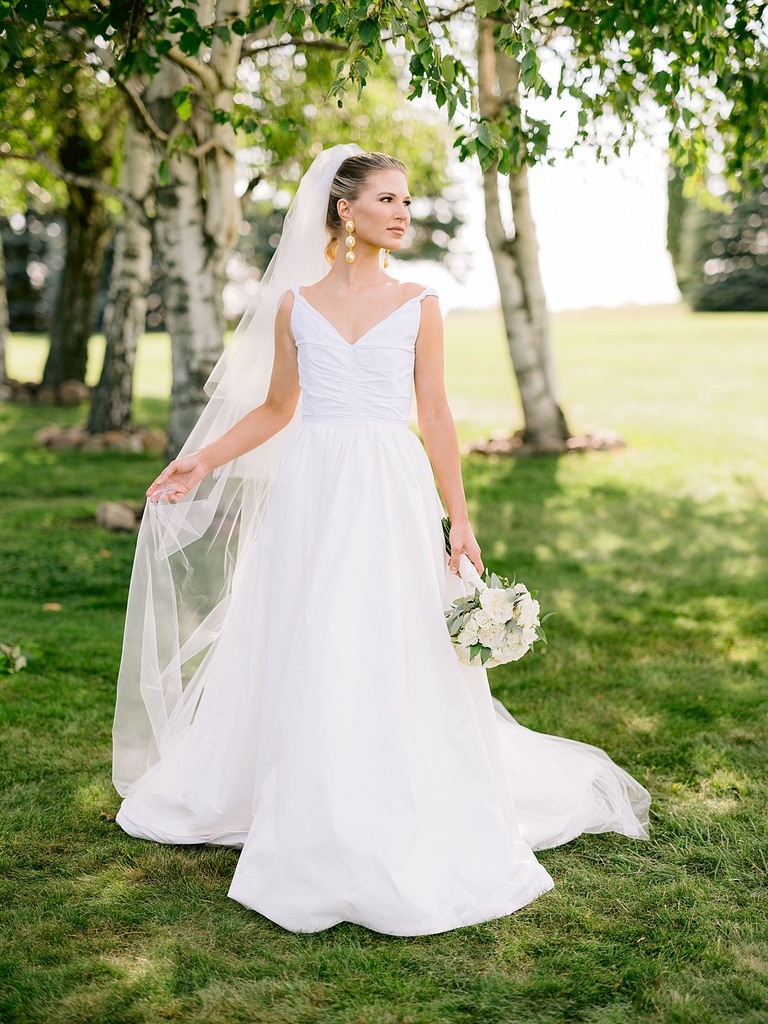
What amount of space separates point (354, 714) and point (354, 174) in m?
1.99

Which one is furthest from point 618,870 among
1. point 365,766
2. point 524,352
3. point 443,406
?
point 524,352

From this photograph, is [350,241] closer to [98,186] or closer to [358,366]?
[358,366]

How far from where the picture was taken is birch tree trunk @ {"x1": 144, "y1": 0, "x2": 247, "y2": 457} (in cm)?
798

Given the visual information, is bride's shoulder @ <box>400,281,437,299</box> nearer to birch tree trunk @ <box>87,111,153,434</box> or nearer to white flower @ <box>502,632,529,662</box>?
white flower @ <box>502,632,529,662</box>

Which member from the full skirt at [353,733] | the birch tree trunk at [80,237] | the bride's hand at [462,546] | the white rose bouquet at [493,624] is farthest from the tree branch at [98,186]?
the white rose bouquet at [493,624]

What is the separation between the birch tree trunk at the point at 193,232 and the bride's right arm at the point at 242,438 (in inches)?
174

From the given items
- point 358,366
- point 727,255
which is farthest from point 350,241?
point 727,255

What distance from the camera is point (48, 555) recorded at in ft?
26.3

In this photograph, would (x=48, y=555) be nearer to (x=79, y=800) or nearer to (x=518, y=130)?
(x=79, y=800)

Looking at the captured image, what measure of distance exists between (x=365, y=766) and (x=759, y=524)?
737 cm

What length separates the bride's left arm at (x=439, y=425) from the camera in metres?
3.62

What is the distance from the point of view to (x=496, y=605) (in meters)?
3.37

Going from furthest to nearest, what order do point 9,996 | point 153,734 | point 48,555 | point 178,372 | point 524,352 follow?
point 524,352
point 178,372
point 48,555
point 153,734
point 9,996

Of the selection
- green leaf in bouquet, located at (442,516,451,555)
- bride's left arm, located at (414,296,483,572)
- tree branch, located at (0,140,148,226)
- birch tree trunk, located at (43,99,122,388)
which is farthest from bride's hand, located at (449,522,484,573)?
birch tree trunk, located at (43,99,122,388)
